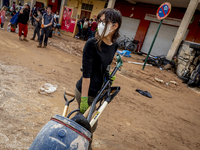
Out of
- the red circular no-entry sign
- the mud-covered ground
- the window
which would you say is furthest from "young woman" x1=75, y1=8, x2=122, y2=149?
the window

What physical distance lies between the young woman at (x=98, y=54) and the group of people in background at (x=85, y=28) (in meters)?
11.0

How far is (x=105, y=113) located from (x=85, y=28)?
10.6m

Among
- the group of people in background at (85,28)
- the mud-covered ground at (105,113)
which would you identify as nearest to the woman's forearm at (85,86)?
the mud-covered ground at (105,113)

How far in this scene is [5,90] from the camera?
9.96 feet

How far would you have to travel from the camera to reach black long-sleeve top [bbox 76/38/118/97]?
1460 millimetres

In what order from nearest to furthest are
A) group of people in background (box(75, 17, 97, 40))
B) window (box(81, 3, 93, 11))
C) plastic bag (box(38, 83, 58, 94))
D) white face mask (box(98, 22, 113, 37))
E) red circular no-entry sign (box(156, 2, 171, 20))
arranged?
white face mask (box(98, 22, 113, 37)) → plastic bag (box(38, 83, 58, 94)) → red circular no-entry sign (box(156, 2, 171, 20)) → group of people in background (box(75, 17, 97, 40)) → window (box(81, 3, 93, 11))

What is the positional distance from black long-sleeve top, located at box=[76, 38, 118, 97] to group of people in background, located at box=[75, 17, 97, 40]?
36.4ft

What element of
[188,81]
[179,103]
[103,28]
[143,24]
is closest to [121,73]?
[179,103]

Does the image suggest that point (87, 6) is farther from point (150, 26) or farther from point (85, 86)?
point (85, 86)

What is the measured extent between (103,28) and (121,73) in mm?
5477

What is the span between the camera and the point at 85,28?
12672 millimetres

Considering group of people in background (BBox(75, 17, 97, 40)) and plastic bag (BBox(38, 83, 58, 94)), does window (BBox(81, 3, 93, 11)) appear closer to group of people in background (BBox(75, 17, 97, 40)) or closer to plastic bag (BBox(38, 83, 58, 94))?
group of people in background (BBox(75, 17, 97, 40))

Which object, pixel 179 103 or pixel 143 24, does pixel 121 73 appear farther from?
pixel 143 24

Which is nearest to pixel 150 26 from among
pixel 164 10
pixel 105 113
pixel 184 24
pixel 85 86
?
pixel 184 24
